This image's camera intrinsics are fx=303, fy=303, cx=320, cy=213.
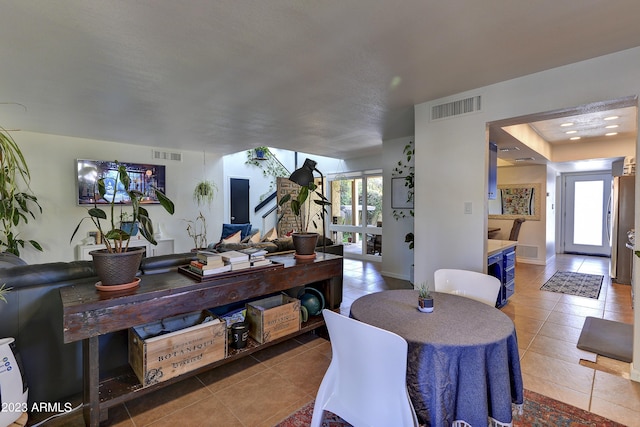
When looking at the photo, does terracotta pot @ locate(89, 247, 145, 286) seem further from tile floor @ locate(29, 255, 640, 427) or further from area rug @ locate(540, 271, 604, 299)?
area rug @ locate(540, 271, 604, 299)

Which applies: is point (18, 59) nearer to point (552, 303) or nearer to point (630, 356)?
point (630, 356)

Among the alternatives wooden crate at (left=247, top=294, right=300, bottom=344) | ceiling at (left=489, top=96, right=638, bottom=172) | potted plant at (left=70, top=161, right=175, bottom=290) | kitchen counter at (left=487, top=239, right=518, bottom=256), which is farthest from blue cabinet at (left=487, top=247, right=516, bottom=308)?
potted plant at (left=70, top=161, right=175, bottom=290)

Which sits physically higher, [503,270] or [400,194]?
[400,194]

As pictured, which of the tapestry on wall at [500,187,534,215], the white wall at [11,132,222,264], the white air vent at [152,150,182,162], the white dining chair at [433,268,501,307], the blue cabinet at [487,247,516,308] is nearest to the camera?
the white dining chair at [433,268,501,307]

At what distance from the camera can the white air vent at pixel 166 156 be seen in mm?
5874

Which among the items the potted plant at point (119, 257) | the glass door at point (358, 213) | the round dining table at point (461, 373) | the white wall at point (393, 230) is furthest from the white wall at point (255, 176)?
the round dining table at point (461, 373)

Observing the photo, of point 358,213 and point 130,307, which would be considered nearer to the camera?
point 130,307

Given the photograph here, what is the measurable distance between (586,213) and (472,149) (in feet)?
21.4

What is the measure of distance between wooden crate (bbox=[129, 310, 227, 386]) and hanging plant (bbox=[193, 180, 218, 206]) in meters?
4.60

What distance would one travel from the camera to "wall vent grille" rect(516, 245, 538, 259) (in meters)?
6.48

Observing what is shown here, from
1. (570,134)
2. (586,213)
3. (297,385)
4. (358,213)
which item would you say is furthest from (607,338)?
(586,213)

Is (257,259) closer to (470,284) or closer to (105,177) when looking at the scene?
(470,284)

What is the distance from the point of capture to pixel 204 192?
6.48 m

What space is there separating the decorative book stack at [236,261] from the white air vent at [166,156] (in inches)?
177
